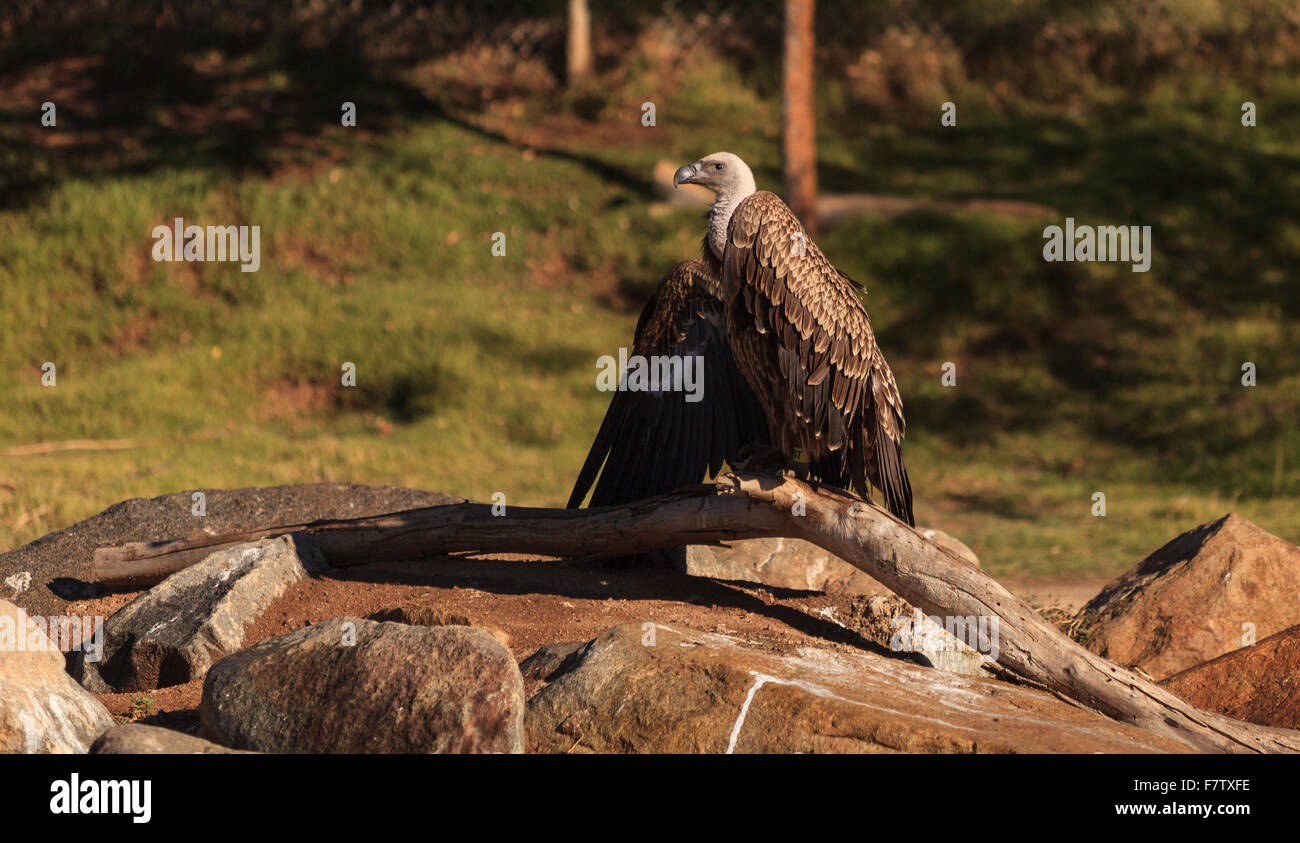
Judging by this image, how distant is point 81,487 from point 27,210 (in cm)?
558

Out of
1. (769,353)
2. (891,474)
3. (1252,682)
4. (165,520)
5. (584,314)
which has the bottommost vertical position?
(1252,682)

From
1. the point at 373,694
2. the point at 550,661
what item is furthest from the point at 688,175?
the point at 373,694

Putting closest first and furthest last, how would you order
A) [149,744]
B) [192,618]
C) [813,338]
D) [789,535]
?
[149,744], [813,338], [192,618], [789,535]

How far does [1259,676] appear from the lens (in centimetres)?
614

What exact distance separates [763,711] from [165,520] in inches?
194

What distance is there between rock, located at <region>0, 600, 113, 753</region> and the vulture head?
3485mm

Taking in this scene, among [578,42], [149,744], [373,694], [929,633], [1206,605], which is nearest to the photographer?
[149,744]

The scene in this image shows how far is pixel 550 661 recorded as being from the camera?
5.39 m

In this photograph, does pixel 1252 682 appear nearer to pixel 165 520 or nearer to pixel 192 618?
pixel 192 618

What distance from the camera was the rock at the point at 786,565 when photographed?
7.10m

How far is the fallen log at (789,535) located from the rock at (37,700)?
168 centimetres

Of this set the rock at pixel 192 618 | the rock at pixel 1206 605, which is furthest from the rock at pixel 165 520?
the rock at pixel 1206 605

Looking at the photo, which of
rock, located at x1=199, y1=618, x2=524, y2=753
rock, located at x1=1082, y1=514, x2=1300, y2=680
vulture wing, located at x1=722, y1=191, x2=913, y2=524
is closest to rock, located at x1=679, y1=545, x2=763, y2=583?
vulture wing, located at x1=722, y1=191, x2=913, y2=524

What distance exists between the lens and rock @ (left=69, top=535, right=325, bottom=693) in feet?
19.5
